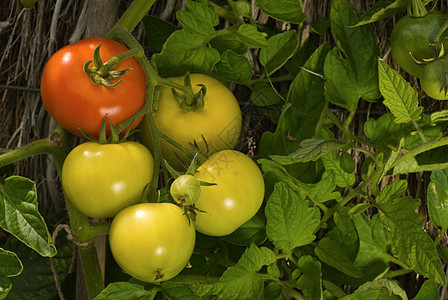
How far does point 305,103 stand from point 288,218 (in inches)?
6.1

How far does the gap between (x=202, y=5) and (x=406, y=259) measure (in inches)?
13.5

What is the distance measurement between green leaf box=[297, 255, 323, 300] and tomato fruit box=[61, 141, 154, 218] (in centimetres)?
20

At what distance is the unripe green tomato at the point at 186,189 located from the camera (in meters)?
0.49

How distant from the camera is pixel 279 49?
67cm

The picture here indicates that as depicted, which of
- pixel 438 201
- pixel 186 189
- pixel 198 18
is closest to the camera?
pixel 186 189

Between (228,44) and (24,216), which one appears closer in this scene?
(24,216)

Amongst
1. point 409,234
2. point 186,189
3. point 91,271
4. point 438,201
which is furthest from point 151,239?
point 438,201

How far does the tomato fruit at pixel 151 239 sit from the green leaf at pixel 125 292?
4 centimetres

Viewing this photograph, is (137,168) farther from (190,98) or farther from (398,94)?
(398,94)

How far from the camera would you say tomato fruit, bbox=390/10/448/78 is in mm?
564

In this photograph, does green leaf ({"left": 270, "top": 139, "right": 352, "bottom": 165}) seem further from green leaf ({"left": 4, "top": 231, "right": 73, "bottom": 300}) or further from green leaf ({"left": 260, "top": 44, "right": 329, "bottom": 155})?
green leaf ({"left": 4, "top": 231, "right": 73, "bottom": 300})

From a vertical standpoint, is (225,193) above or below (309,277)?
above

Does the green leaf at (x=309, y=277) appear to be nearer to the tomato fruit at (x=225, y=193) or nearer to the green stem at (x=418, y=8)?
the tomato fruit at (x=225, y=193)

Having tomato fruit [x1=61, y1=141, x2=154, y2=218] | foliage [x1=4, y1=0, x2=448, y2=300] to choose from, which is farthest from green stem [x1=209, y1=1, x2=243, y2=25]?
tomato fruit [x1=61, y1=141, x2=154, y2=218]
